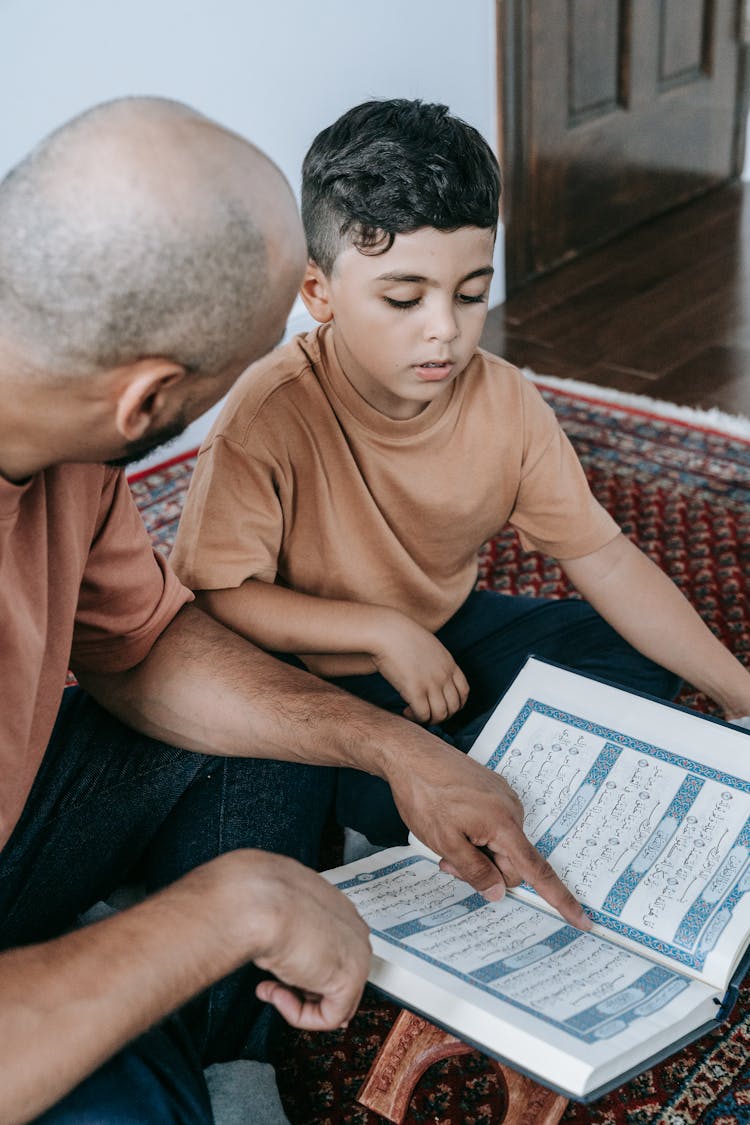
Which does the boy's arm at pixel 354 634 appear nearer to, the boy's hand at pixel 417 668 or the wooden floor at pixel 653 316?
the boy's hand at pixel 417 668

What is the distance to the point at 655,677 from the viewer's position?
4.14 feet

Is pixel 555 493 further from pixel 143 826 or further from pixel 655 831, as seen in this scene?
pixel 143 826

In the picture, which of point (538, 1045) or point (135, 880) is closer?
point (538, 1045)

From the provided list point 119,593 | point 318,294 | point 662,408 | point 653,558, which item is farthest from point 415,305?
point 662,408

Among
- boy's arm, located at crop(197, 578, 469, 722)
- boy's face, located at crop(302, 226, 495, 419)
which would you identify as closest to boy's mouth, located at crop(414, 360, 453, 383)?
boy's face, located at crop(302, 226, 495, 419)

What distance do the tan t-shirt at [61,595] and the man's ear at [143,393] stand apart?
11 cm

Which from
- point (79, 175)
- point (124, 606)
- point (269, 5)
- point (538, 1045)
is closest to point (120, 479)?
point (124, 606)

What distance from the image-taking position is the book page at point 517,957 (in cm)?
71

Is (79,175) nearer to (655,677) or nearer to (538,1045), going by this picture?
(538,1045)

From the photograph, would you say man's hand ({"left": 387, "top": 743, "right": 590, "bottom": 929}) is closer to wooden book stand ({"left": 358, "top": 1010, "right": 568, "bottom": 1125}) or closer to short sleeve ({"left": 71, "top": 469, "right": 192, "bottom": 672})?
wooden book stand ({"left": 358, "top": 1010, "right": 568, "bottom": 1125})

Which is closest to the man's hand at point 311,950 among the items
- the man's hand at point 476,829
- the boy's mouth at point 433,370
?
the man's hand at point 476,829

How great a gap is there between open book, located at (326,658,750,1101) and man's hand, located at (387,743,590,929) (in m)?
0.02

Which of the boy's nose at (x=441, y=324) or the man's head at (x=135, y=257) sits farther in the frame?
the boy's nose at (x=441, y=324)

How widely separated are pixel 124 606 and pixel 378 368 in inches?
12.6
